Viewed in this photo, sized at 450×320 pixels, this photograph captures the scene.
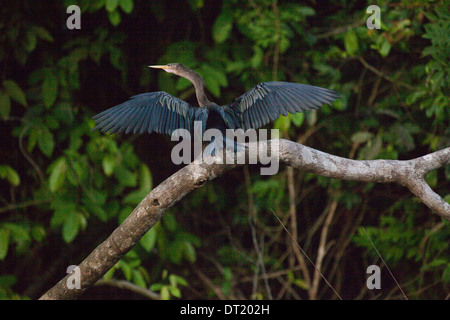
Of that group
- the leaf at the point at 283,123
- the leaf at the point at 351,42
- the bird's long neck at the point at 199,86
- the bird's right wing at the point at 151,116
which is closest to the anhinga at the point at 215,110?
the bird's right wing at the point at 151,116

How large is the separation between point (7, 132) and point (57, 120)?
53 cm

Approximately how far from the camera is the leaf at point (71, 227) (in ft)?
10.6

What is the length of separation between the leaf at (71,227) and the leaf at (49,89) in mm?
678

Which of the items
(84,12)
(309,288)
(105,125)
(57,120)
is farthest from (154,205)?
(309,288)

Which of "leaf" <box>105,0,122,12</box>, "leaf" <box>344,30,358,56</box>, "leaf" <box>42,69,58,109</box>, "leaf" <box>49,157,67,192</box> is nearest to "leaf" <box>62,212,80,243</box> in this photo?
"leaf" <box>49,157,67,192</box>

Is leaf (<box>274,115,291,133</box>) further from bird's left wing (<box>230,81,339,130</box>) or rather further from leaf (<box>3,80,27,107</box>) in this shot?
leaf (<box>3,80,27,107</box>)

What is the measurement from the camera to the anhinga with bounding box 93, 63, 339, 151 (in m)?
2.52

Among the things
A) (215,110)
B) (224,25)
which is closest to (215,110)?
(215,110)

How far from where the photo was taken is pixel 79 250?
13.2ft

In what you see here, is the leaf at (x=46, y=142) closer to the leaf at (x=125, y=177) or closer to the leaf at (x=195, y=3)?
the leaf at (x=125, y=177)

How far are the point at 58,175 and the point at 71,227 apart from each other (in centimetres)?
30

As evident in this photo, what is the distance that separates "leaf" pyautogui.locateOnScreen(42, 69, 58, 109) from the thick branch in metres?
1.50

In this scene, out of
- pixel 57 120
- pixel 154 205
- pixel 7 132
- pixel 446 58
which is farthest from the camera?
pixel 7 132

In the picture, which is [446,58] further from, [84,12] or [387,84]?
[84,12]
